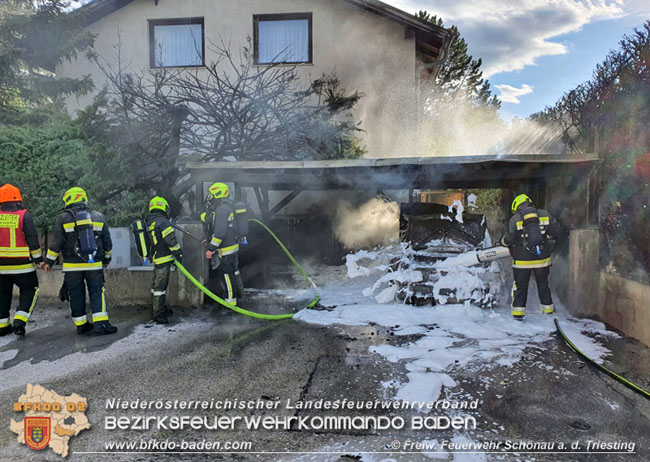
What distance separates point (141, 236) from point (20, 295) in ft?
5.51

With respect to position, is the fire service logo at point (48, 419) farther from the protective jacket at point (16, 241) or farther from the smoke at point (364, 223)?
the smoke at point (364, 223)

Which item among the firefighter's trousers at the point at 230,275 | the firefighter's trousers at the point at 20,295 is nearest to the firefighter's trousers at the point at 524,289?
the firefighter's trousers at the point at 230,275

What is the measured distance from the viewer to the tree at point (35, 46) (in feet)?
34.1

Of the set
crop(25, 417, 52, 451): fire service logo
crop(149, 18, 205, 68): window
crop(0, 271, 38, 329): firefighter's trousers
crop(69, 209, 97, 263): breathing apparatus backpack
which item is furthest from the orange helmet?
crop(149, 18, 205, 68): window

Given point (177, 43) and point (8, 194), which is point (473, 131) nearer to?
point (177, 43)

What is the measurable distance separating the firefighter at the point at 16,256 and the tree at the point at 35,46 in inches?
254

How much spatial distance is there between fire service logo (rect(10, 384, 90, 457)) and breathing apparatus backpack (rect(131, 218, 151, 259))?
8.06 feet

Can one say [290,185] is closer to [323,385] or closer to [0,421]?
[323,385]

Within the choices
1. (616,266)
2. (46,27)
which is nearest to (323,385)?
(616,266)

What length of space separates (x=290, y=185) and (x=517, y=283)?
5.57 metres

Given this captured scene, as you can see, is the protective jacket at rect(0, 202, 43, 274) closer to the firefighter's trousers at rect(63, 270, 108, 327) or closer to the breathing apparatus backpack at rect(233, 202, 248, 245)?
the firefighter's trousers at rect(63, 270, 108, 327)

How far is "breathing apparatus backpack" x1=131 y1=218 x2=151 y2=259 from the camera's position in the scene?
5.95 metres

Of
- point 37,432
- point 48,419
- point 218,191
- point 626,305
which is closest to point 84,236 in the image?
point 218,191

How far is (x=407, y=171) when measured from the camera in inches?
281
